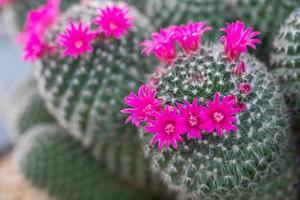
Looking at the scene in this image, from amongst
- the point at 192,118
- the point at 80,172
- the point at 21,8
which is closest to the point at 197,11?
the point at 192,118

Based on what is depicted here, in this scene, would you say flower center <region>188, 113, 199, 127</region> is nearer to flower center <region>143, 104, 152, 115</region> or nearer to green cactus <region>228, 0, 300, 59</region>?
flower center <region>143, 104, 152, 115</region>

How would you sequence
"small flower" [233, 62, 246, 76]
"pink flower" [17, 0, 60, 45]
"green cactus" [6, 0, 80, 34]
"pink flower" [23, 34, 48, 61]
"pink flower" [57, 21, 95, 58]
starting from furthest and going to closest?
"green cactus" [6, 0, 80, 34] < "pink flower" [17, 0, 60, 45] < "pink flower" [23, 34, 48, 61] < "pink flower" [57, 21, 95, 58] < "small flower" [233, 62, 246, 76]

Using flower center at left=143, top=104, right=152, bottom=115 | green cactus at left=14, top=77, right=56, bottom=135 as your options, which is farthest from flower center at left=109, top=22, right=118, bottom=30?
green cactus at left=14, top=77, right=56, bottom=135

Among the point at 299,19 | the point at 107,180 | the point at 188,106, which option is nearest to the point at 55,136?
the point at 107,180

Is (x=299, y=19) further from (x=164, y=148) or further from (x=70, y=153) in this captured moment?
(x=70, y=153)

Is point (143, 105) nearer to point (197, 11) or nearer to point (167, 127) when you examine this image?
point (167, 127)

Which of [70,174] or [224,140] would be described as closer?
[224,140]

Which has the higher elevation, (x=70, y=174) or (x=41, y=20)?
(x=41, y=20)

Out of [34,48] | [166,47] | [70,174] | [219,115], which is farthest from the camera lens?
[70,174]
